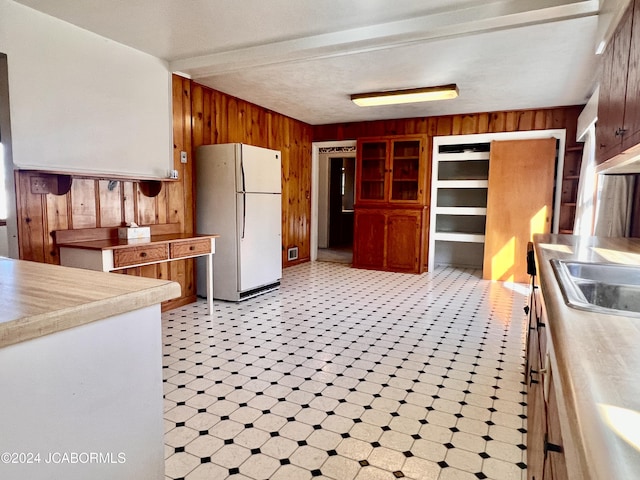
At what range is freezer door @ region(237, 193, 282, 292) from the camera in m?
4.30

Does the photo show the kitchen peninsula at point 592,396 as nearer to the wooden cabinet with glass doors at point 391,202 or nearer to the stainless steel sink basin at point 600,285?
the stainless steel sink basin at point 600,285

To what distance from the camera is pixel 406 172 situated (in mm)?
6145

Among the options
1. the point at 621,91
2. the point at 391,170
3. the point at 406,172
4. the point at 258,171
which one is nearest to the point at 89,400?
the point at 621,91

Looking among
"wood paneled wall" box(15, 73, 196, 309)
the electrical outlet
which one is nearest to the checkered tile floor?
"wood paneled wall" box(15, 73, 196, 309)

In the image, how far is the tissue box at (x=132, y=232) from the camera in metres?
3.38

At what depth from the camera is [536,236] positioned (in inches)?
128

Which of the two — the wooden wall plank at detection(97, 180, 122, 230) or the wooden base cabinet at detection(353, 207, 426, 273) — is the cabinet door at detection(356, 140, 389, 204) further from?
the wooden wall plank at detection(97, 180, 122, 230)

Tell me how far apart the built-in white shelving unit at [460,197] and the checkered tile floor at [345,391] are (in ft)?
6.98

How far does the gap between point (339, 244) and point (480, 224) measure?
367 centimetres

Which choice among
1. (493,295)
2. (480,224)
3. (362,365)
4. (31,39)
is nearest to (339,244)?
(480,224)

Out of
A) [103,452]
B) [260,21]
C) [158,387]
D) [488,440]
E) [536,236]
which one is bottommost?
[488,440]

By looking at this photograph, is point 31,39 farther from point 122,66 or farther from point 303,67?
point 303,67

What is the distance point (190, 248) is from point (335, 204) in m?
5.82

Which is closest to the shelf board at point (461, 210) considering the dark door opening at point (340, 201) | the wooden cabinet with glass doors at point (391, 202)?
the wooden cabinet with glass doors at point (391, 202)
